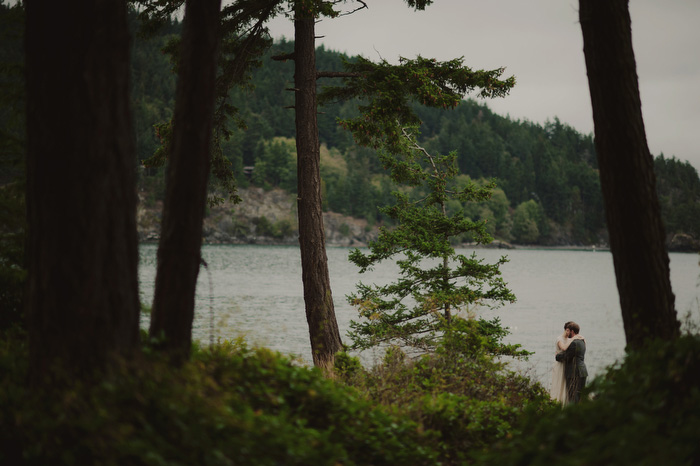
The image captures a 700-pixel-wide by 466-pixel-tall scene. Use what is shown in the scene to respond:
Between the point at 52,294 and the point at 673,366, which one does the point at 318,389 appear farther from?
the point at 673,366

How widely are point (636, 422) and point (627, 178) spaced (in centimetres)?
217

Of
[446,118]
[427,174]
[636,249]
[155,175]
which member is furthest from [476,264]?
[446,118]

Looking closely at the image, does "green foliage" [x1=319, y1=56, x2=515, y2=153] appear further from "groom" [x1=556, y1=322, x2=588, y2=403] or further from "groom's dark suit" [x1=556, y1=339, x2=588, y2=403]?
"groom's dark suit" [x1=556, y1=339, x2=588, y2=403]

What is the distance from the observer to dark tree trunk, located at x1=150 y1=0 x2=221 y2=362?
14.5 ft

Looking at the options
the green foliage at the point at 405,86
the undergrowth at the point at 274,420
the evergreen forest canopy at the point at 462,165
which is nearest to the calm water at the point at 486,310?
the undergrowth at the point at 274,420

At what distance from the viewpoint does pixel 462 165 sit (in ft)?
430

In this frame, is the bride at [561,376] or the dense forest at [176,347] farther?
the bride at [561,376]

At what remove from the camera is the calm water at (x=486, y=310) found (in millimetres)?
23219

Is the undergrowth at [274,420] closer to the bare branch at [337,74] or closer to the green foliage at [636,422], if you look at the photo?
the green foliage at [636,422]

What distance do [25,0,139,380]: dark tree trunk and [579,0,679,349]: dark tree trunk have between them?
12.8 feet

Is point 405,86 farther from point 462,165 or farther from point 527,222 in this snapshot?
point 462,165

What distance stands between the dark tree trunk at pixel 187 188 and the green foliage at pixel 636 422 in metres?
2.56

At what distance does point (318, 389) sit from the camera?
15.3ft

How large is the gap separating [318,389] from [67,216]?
232cm
